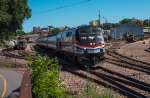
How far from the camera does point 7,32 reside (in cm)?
3972

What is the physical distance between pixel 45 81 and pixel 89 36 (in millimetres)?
19842

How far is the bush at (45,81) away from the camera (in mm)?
13008

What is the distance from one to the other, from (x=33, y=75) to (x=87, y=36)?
18404 mm

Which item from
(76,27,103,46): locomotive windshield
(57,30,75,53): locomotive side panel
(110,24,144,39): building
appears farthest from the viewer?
(110,24,144,39): building

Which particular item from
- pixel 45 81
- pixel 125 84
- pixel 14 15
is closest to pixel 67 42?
pixel 14 15

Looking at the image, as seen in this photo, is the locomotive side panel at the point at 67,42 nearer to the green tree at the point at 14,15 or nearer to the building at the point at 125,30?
the green tree at the point at 14,15

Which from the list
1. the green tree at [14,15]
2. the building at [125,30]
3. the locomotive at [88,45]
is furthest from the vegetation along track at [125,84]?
the building at [125,30]

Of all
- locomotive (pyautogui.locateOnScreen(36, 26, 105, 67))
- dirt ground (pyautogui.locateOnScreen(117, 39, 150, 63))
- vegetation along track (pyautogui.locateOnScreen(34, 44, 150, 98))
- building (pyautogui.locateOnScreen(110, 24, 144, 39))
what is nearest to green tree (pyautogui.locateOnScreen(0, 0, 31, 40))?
locomotive (pyautogui.locateOnScreen(36, 26, 105, 67))

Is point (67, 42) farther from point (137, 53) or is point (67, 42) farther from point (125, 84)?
point (125, 84)

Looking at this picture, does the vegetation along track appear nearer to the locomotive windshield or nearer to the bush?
the locomotive windshield

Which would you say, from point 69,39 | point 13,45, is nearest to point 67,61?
point 69,39

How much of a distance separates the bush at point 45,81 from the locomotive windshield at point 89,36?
58.0 feet

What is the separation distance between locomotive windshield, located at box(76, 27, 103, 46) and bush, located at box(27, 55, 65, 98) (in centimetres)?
1767

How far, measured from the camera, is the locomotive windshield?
107 ft
